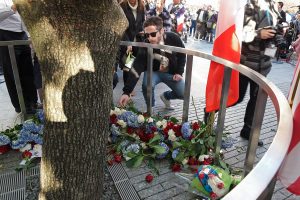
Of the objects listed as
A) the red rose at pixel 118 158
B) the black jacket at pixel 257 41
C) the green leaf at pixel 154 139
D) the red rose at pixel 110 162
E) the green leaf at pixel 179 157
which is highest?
the black jacket at pixel 257 41

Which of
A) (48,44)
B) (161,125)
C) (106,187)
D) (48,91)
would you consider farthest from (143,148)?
(48,44)

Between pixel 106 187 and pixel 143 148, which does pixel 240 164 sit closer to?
pixel 143 148

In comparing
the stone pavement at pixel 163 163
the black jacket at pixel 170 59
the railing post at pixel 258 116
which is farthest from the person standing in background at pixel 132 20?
the railing post at pixel 258 116

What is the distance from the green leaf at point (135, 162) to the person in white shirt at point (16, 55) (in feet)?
6.17

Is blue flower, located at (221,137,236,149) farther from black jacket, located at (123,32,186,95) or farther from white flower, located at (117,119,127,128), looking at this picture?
black jacket, located at (123,32,186,95)

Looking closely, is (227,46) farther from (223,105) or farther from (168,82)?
(168,82)

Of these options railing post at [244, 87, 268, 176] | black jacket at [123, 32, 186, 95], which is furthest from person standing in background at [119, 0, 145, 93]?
railing post at [244, 87, 268, 176]

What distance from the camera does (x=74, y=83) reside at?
1.63 m

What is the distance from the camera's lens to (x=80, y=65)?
5.23 feet

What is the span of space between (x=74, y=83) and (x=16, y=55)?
99.1 inches

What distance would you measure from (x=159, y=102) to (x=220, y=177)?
246 centimetres

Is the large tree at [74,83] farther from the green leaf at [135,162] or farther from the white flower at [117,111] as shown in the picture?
the white flower at [117,111]

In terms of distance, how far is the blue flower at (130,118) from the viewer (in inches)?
122

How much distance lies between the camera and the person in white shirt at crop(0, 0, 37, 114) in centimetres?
359
